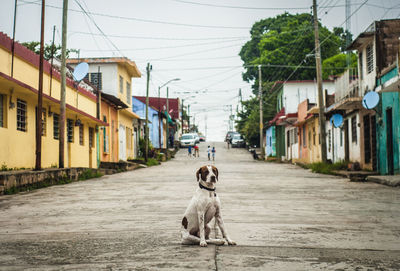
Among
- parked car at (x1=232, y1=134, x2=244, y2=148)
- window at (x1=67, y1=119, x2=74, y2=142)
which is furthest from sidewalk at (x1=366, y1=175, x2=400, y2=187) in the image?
parked car at (x1=232, y1=134, x2=244, y2=148)

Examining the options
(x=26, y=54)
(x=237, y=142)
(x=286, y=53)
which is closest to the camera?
(x=26, y=54)

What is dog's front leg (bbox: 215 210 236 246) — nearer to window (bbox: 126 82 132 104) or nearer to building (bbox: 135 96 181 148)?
window (bbox: 126 82 132 104)

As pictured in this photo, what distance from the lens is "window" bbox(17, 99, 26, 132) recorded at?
56.3ft

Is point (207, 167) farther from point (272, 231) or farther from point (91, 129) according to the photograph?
point (91, 129)

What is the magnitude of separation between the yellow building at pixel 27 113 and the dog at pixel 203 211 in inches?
391

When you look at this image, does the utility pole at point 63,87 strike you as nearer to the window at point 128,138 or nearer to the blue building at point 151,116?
the window at point 128,138

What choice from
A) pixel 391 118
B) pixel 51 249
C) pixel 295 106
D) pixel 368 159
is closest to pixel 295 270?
pixel 51 249

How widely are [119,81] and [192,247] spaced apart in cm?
3118

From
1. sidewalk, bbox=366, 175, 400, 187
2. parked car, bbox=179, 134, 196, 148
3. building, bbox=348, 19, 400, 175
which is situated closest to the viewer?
sidewalk, bbox=366, 175, 400, 187

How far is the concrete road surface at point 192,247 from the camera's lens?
4.89 m

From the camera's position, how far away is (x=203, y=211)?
537 cm

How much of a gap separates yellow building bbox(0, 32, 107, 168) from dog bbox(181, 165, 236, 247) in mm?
9922

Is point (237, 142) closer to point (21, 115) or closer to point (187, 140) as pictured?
point (187, 140)

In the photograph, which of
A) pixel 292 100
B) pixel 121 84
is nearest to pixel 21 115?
pixel 121 84
